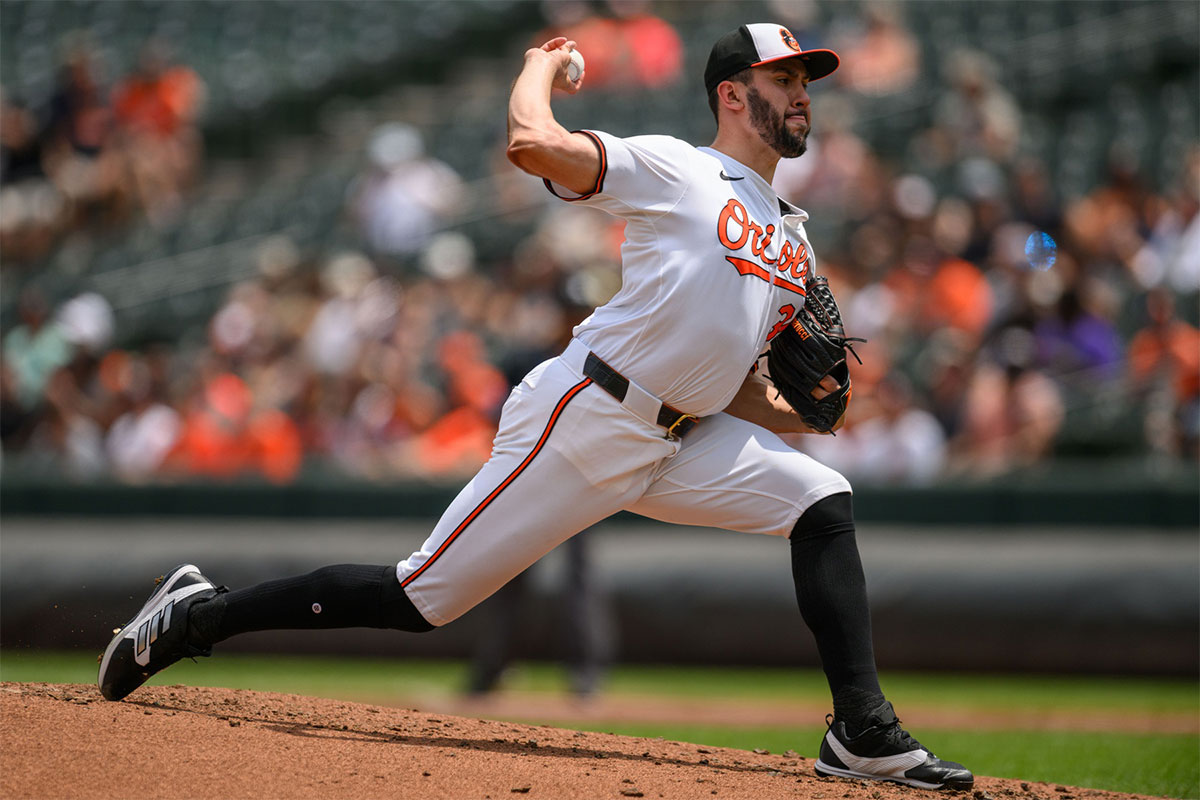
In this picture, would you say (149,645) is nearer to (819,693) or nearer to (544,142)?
(544,142)

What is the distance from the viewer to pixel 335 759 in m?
3.71

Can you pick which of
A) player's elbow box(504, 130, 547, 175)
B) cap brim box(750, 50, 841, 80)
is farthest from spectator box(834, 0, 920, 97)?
player's elbow box(504, 130, 547, 175)

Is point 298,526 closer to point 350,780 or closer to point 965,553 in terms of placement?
point 965,553

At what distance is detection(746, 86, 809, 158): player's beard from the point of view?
416 centimetres

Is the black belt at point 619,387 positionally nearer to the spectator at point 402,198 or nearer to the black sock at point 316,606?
the black sock at point 316,606

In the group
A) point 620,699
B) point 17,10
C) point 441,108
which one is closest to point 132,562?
point 620,699

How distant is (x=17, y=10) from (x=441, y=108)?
585 cm

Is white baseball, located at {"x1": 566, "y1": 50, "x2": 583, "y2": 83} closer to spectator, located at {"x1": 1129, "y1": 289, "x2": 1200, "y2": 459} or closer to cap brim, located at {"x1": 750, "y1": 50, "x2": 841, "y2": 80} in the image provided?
cap brim, located at {"x1": 750, "y1": 50, "x2": 841, "y2": 80}

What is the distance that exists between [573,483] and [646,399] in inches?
12.1

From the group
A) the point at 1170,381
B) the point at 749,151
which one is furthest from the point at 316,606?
the point at 1170,381

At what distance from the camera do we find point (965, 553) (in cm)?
812

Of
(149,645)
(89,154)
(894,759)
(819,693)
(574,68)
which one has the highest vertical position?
(89,154)

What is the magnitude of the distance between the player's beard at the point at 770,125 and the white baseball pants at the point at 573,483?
82cm

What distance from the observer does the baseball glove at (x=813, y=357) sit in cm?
420
